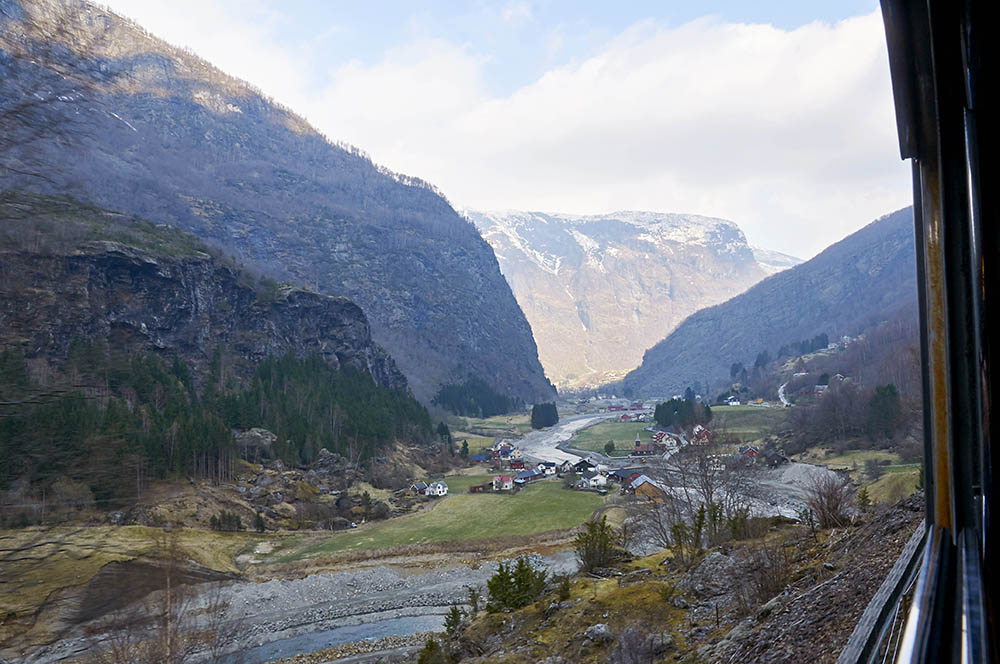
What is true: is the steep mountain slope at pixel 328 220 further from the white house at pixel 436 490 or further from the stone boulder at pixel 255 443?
the white house at pixel 436 490

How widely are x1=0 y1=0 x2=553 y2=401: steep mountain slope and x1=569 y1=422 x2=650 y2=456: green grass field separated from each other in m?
34.8

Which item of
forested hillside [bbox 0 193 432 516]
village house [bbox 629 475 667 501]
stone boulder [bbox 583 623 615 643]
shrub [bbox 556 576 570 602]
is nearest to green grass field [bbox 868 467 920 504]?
shrub [bbox 556 576 570 602]

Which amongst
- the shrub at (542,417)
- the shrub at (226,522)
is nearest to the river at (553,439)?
the shrub at (542,417)

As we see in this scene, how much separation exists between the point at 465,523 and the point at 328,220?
10576 cm

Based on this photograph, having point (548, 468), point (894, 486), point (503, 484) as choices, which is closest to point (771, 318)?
point (548, 468)

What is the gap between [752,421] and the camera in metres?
58.6

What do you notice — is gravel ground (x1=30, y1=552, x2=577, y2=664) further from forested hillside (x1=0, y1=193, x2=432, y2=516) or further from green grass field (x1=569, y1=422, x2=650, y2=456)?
green grass field (x1=569, y1=422, x2=650, y2=456)

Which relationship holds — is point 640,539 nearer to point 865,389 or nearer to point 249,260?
point 865,389

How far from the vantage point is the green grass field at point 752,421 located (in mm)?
50125

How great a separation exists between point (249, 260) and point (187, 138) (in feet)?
170

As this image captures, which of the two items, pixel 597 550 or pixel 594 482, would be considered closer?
pixel 597 550

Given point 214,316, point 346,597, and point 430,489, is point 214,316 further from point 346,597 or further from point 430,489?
point 346,597

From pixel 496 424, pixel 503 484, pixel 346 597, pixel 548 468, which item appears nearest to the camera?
pixel 346 597

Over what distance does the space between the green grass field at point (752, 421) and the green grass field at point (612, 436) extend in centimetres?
981
